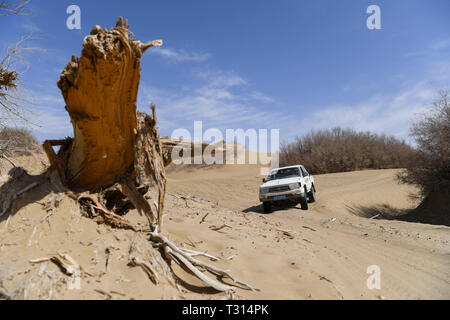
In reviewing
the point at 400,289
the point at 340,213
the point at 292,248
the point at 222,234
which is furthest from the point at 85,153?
the point at 340,213

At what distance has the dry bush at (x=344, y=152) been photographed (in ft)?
82.4

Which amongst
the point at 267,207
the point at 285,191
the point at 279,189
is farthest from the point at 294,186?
the point at 267,207

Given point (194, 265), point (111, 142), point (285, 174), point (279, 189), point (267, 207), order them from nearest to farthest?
1. point (194, 265)
2. point (111, 142)
3. point (279, 189)
4. point (267, 207)
5. point (285, 174)

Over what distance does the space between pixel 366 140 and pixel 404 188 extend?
1148cm

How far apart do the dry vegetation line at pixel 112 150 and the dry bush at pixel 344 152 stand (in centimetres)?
2335

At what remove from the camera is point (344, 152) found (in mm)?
25250

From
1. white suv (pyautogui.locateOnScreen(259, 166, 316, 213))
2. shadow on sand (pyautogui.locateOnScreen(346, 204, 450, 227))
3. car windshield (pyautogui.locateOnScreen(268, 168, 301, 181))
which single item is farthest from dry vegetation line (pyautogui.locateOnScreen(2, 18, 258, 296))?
shadow on sand (pyautogui.locateOnScreen(346, 204, 450, 227))

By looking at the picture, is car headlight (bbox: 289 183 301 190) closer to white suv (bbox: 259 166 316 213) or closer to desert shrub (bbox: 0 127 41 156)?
white suv (bbox: 259 166 316 213)

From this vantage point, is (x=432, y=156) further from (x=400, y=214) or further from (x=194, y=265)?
(x=194, y=265)

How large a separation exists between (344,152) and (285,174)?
15.6 metres

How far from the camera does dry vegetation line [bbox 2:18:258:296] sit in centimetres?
304

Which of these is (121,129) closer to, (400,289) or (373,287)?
(373,287)

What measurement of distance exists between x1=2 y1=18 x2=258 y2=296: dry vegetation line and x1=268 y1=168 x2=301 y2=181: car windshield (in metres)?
8.37

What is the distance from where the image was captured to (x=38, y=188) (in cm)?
367
